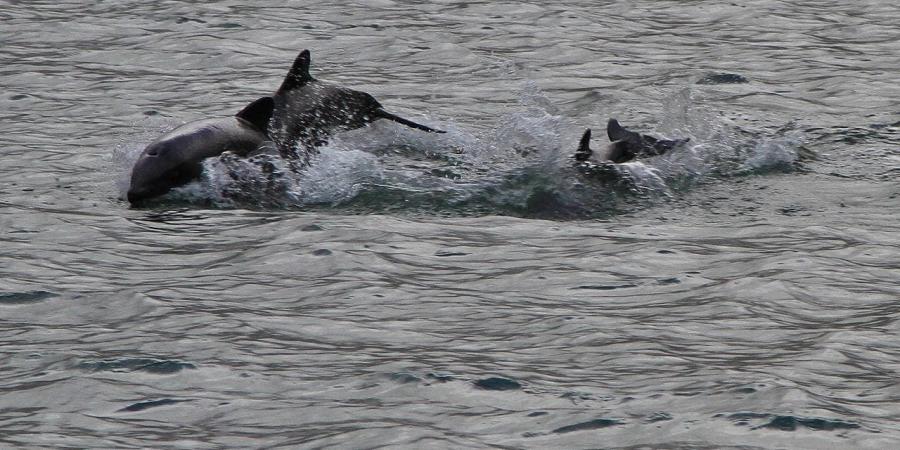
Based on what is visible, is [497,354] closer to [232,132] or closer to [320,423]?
[320,423]

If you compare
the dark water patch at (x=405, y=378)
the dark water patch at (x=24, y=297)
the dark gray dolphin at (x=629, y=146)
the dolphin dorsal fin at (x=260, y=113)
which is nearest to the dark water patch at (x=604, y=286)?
the dark water patch at (x=405, y=378)

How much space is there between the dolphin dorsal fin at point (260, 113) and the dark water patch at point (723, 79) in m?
6.39

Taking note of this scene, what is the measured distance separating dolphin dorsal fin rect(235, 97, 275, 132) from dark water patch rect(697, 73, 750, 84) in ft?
21.0

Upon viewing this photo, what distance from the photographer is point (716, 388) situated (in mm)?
7133

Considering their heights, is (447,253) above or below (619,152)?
below

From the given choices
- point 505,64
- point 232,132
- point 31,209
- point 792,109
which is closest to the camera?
point 31,209

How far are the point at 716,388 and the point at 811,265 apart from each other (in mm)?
2609

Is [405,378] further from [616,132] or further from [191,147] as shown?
[616,132]

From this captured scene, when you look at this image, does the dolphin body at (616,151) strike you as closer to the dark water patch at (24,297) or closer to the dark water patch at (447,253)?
the dark water patch at (447,253)

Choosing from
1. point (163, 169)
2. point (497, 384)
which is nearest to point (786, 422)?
point (497, 384)

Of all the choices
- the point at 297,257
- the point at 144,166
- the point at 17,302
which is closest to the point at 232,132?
the point at 144,166

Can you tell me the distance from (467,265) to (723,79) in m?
8.29

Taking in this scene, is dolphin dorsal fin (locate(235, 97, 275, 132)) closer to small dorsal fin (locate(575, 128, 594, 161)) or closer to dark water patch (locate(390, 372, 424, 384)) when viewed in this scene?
small dorsal fin (locate(575, 128, 594, 161))

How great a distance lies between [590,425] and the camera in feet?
22.0
